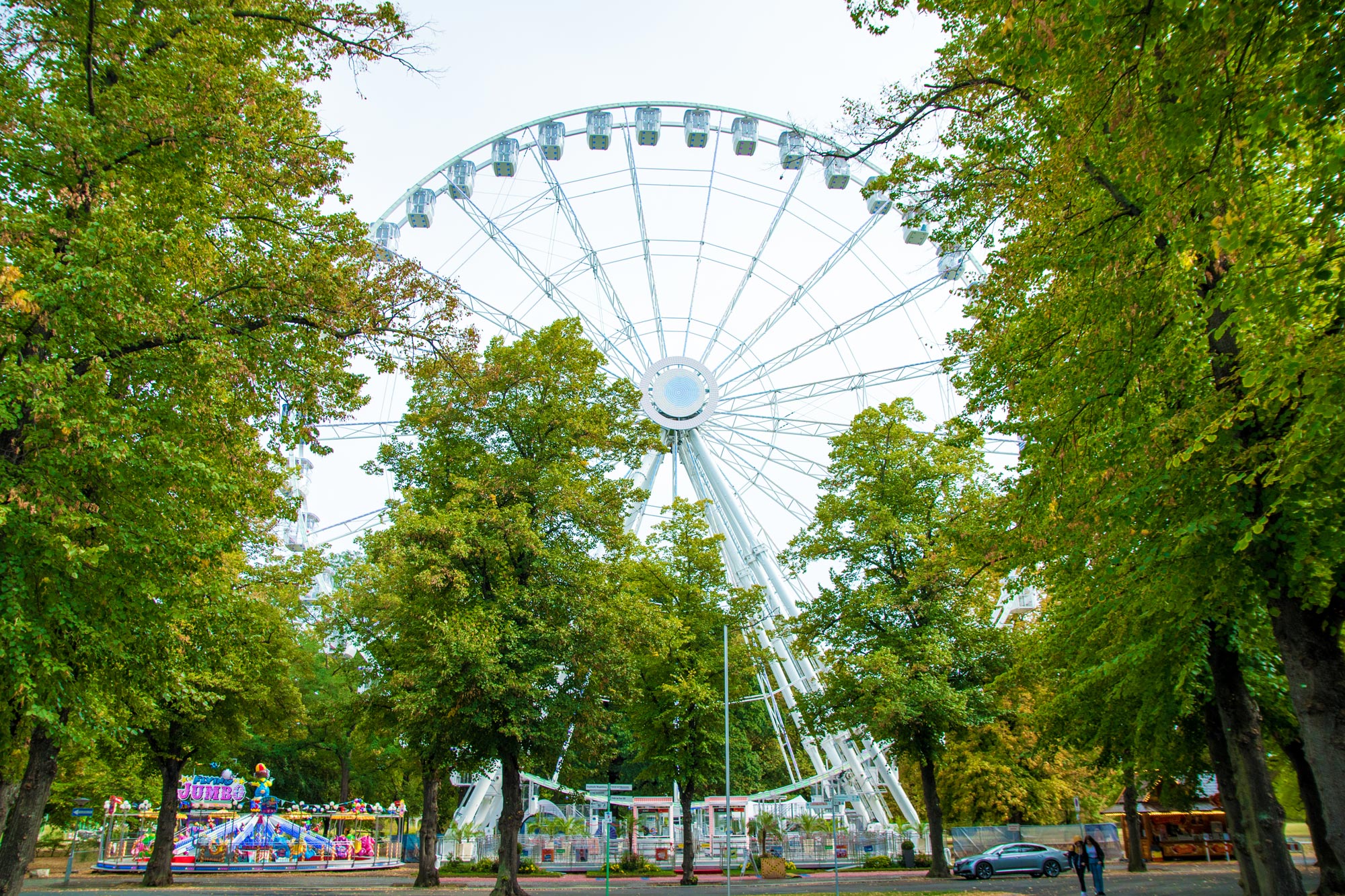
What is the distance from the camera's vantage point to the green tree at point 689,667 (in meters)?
26.4

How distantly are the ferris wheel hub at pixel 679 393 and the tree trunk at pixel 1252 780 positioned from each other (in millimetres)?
20563

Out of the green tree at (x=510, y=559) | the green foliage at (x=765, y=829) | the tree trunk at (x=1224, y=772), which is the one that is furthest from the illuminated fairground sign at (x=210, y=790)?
the tree trunk at (x=1224, y=772)

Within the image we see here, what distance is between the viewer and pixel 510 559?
1873cm

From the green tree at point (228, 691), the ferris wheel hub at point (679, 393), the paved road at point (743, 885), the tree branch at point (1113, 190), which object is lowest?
the paved road at point (743, 885)

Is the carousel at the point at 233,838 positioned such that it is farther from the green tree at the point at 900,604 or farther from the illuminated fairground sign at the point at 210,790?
the green tree at the point at 900,604

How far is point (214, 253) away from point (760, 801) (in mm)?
38551

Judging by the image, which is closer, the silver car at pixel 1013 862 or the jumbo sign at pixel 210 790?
the silver car at pixel 1013 862

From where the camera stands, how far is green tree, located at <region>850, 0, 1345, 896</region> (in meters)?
5.84

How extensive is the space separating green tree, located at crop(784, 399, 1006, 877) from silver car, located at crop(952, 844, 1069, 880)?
289 cm

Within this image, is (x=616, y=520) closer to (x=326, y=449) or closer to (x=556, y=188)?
(x=326, y=449)

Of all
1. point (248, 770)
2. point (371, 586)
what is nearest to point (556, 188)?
point (371, 586)

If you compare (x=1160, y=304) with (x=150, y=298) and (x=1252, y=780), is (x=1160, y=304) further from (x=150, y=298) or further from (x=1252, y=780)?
(x=150, y=298)

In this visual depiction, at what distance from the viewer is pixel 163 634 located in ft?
38.0

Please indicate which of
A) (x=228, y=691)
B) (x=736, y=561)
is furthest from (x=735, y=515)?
(x=228, y=691)
